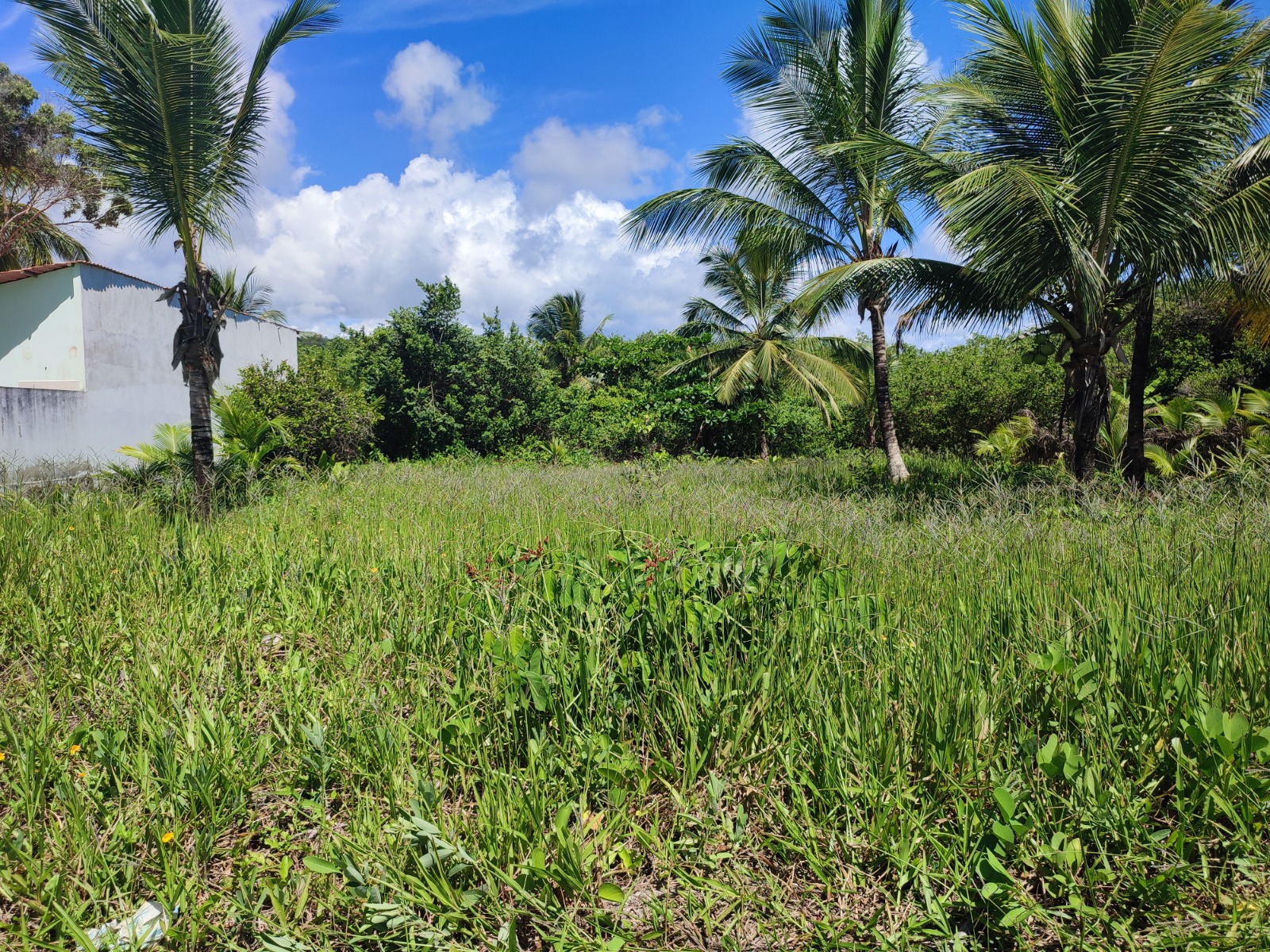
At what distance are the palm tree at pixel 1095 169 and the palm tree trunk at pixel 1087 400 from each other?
0.02m

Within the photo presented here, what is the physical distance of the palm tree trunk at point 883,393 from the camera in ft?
36.5

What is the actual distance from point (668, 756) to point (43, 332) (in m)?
17.0

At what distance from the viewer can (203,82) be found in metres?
7.12

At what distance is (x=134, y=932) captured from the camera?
175cm

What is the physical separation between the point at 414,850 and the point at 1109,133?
859 cm

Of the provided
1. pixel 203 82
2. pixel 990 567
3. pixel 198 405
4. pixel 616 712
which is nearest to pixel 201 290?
pixel 198 405

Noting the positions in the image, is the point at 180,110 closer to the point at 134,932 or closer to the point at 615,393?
the point at 134,932

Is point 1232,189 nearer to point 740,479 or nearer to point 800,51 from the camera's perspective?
point 800,51

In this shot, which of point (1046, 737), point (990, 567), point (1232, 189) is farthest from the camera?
point (1232, 189)

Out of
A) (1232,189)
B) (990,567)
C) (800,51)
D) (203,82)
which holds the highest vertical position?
(800,51)

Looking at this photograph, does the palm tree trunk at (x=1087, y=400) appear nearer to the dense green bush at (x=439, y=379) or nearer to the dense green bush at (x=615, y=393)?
the dense green bush at (x=615, y=393)

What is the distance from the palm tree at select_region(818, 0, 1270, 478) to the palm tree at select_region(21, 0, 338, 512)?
279 inches

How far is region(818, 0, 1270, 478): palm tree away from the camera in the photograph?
641 cm

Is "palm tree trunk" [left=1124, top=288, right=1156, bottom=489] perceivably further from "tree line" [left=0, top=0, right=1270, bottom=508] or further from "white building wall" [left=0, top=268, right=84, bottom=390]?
"white building wall" [left=0, top=268, right=84, bottom=390]
